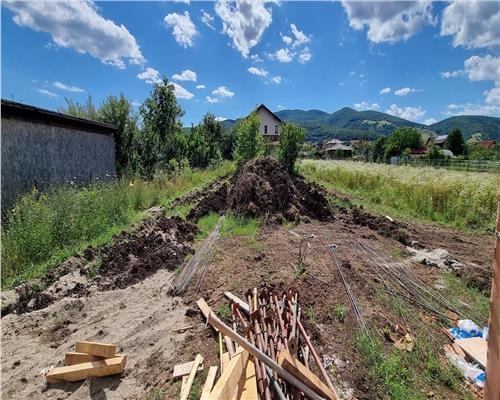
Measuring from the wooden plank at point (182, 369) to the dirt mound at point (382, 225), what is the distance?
5.96m

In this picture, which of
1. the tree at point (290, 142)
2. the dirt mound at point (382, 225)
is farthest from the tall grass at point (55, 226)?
the tree at point (290, 142)

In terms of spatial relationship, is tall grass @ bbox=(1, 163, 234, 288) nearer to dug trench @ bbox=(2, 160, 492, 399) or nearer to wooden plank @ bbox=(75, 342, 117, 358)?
dug trench @ bbox=(2, 160, 492, 399)

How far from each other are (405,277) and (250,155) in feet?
42.1

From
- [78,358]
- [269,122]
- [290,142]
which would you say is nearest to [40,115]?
[78,358]

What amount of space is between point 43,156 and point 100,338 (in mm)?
6945

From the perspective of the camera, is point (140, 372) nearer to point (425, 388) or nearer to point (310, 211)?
point (425, 388)

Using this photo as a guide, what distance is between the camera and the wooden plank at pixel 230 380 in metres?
1.94

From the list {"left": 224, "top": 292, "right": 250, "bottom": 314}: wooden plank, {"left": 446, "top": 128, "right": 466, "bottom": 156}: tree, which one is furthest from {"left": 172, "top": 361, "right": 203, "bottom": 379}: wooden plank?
{"left": 446, "top": 128, "right": 466, "bottom": 156}: tree

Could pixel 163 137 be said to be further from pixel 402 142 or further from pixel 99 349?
pixel 402 142

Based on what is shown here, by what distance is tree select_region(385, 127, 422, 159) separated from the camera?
57.4m

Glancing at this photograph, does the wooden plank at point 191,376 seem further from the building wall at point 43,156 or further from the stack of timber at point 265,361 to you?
the building wall at point 43,156

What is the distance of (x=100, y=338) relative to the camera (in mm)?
3457

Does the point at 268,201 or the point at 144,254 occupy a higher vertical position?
the point at 268,201

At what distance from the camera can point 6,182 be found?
7.02 metres
